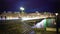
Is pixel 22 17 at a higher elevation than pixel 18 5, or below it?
below

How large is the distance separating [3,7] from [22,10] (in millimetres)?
354

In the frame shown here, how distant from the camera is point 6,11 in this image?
1.77 metres

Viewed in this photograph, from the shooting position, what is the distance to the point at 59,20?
1.70 m

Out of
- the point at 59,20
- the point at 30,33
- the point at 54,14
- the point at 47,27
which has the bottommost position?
the point at 30,33

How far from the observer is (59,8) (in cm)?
168

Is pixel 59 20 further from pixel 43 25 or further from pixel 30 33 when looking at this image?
pixel 30 33

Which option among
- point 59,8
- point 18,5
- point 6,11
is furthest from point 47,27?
point 6,11

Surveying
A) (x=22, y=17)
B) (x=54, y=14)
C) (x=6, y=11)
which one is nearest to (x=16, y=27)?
(x=22, y=17)

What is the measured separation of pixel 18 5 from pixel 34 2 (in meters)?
0.29

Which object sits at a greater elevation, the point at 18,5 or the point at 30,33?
the point at 18,5

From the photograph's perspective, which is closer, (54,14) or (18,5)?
(54,14)

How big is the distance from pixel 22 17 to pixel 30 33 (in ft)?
1.02

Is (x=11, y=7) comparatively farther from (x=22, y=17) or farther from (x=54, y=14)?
(x=54, y=14)

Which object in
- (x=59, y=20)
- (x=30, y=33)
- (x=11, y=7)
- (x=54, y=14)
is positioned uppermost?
(x=11, y=7)
